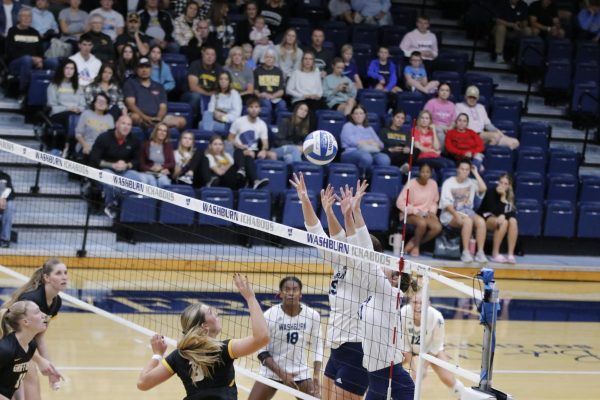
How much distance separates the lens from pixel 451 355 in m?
13.9

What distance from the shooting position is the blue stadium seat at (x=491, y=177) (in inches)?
771

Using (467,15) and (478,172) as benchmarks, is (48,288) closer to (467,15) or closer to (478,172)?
(478,172)

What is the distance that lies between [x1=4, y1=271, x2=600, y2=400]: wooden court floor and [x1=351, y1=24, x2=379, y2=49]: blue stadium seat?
709cm

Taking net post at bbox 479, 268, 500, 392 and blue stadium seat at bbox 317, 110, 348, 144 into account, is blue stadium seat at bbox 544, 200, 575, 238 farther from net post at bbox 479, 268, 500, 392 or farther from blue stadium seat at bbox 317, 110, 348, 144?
net post at bbox 479, 268, 500, 392

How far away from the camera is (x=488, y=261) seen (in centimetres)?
1905

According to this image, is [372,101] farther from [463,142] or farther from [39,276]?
[39,276]

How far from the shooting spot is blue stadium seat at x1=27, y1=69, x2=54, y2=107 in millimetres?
18828

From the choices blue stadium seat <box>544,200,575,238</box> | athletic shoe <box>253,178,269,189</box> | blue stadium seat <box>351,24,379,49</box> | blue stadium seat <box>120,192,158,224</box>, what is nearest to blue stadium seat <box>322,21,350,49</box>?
blue stadium seat <box>351,24,379,49</box>

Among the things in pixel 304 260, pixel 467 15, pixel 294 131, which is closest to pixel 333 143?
pixel 304 260

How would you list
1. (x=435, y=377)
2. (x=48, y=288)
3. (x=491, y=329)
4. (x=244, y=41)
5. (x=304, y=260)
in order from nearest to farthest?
(x=491, y=329) < (x=48, y=288) < (x=435, y=377) < (x=304, y=260) < (x=244, y=41)

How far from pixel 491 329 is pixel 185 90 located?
13198mm

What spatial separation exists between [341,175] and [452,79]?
461cm

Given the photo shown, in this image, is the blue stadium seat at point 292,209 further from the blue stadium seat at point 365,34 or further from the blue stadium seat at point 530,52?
the blue stadium seat at point 530,52

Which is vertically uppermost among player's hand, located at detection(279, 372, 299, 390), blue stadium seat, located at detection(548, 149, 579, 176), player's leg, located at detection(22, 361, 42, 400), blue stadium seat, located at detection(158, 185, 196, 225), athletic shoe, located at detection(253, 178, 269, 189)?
blue stadium seat, located at detection(548, 149, 579, 176)
